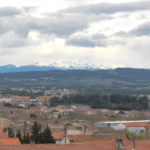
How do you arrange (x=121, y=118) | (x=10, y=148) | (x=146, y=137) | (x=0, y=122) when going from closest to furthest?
1. (x=10, y=148)
2. (x=146, y=137)
3. (x=0, y=122)
4. (x=121, y=118)

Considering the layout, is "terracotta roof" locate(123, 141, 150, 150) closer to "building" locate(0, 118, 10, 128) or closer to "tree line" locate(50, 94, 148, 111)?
"building" locate(0, 118, 10, 128)

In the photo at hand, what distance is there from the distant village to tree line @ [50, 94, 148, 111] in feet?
10.7

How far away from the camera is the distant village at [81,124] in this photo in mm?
30766

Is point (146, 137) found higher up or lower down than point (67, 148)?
lower down

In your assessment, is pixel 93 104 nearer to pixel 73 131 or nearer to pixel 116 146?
pixel 73 131

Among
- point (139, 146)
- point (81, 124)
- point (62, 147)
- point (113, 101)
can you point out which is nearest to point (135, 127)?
point (81, 124)

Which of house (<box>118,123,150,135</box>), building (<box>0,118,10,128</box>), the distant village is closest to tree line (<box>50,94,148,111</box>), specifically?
the distant village

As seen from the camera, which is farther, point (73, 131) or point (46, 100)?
point (46, 100)

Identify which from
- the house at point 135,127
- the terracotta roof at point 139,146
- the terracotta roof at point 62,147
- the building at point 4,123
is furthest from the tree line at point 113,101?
the terracotta roof at point 62,147

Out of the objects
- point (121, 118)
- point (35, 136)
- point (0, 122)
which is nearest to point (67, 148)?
point (35, 136)

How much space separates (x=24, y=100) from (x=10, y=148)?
105 meters

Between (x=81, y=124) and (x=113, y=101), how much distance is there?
162 ft

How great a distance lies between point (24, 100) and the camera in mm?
123938

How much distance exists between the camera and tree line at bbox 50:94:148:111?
328ft
